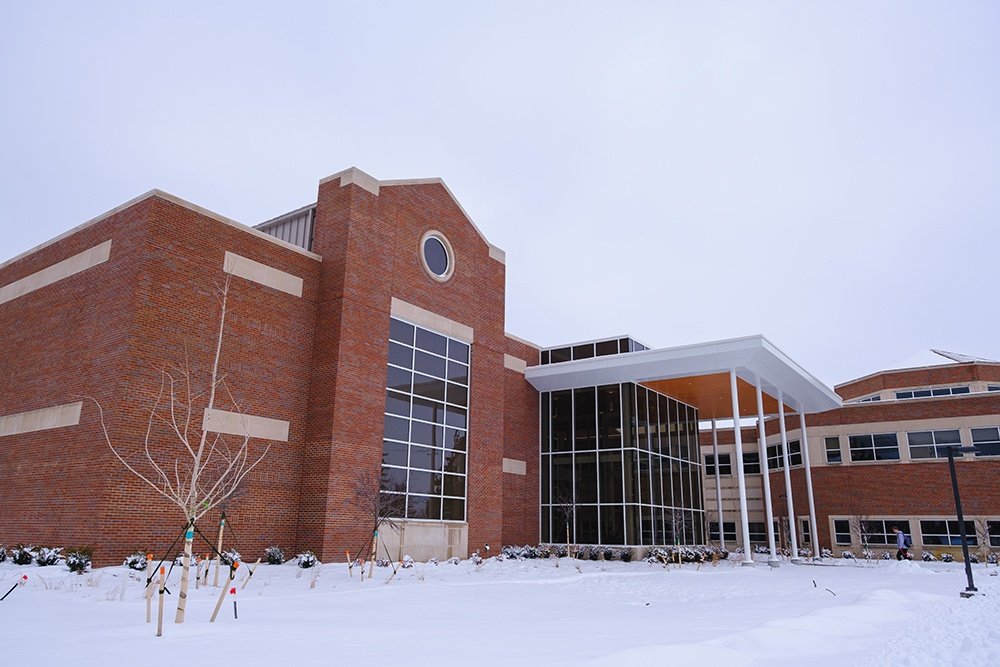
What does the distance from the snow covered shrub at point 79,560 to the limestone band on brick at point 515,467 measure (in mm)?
17649

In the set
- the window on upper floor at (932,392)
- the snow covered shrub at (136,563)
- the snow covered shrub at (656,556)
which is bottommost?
the snow covered shrub at (656,556)

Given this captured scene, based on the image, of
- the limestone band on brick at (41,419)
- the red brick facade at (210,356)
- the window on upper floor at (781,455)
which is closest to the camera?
the red brick facade at (210,356)

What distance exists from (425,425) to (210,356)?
7.76m

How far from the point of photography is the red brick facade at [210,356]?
18.1 meters

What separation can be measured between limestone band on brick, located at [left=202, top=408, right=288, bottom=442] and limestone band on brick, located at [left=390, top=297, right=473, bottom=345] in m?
5.45

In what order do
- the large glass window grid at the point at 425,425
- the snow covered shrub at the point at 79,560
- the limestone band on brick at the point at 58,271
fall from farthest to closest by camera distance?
1. the large glass window grid at the point at 425,425
2. the limestone band on brick at the point at 58,271
3. the snow covered shrub at the point at 79,560

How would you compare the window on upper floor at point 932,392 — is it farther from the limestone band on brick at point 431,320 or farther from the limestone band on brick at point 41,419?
the limestone band on brick at point 41,419

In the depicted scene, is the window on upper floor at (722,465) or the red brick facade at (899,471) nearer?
the red brick facade at (899,471)

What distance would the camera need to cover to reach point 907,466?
38781mm

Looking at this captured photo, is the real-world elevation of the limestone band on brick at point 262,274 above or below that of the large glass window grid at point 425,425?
above

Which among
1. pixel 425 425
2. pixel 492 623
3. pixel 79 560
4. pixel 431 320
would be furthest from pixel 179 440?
pixel 492 623

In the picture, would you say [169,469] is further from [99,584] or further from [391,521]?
[391,521]

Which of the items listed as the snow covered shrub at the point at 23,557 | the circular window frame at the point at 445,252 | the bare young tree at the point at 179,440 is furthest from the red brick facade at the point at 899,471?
the snow covered shrub at the point at 23,557

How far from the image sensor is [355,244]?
76.3 ft
